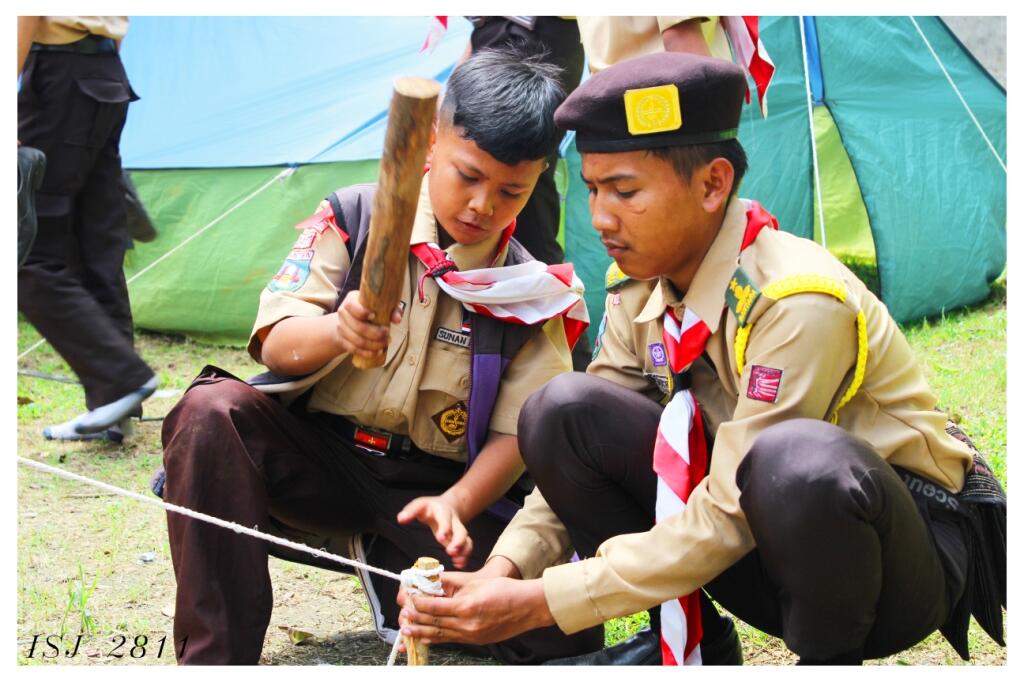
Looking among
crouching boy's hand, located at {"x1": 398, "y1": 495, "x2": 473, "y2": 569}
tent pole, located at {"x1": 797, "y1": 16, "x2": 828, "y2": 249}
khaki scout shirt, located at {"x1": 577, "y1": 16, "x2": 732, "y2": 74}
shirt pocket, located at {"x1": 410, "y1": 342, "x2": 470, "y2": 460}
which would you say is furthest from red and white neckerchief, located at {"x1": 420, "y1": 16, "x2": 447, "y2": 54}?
crouching boy's hand, located at {"x1": 398, "y1": 495, "x2": 473, "y2": 569}

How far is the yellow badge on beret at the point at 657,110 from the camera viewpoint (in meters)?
2.16

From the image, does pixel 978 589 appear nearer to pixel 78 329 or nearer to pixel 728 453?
pixel 728 453

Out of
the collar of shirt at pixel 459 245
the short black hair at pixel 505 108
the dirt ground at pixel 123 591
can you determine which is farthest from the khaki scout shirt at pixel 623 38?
the dirt ground at pixel 123 591

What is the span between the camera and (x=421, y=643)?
214 centimetres

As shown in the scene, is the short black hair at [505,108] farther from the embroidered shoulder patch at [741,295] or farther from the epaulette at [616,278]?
the embroidered shoulder patch at [741,295]

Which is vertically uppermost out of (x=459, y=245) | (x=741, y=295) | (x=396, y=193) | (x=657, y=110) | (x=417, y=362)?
(x=657, y=110)

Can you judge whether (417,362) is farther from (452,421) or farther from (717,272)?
(717,272)

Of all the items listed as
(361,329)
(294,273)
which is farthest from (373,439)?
(361,329)

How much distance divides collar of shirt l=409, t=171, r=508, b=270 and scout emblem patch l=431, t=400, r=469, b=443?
32cm

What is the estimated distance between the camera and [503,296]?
2535mm

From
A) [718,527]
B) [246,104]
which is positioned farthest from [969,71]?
[718,527]

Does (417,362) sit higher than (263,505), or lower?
higher

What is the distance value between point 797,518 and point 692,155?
2.33ft

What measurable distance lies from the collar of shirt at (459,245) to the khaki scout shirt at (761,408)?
58 centimetres
